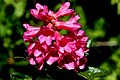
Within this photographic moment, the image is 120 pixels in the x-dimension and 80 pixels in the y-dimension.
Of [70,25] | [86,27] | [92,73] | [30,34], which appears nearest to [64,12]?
[70,25]

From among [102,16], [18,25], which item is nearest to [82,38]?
[18,25]

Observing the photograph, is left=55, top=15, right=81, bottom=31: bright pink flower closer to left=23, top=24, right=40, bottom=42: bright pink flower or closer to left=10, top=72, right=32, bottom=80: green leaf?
left=23, top=24, right=40, bottom=42: bright pink flower

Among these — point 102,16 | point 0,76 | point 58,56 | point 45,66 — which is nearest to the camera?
point 58,56

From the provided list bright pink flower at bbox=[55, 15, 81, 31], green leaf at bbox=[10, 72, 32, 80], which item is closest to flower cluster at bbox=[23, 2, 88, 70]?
bright pink flower at bbox=[55, 15, 81, 31]

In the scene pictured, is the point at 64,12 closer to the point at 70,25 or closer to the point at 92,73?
the point at 70,25

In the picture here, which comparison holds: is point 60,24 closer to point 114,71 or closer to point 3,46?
point 3,46
